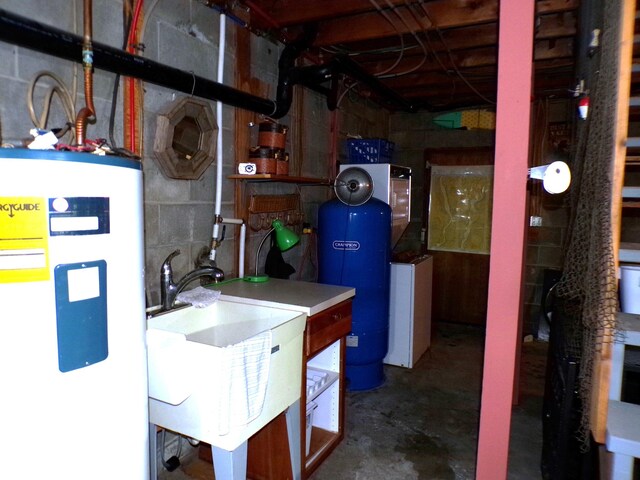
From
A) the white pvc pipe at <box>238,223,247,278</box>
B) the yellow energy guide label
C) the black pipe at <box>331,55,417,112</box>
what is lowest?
the white pvc pipe at <box>238,223,247,278</box>

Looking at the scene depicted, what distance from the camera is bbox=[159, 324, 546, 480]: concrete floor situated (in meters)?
2.21

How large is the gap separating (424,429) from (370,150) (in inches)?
86.8

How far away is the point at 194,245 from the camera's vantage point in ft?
7.56

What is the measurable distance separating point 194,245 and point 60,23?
1.12 meters

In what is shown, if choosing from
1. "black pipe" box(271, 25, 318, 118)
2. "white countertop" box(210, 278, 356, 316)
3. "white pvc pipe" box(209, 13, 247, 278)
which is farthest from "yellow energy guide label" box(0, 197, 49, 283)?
"black pipe" box(271, 25, 318, 118)

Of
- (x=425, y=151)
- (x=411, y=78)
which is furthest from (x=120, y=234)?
(x=425, y=151)

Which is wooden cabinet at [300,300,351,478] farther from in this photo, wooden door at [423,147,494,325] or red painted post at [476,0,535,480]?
wooden door at [423,147,494,325]

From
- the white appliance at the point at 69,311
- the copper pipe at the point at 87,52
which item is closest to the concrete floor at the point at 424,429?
the white appliance at the point at 69,311

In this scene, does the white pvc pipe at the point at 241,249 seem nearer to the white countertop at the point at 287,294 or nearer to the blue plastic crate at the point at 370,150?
the white countertop at the point at 287,294

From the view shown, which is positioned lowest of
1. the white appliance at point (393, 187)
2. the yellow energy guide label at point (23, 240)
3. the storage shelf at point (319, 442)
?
the storage shelf at point (319, 442)

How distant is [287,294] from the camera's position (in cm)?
216

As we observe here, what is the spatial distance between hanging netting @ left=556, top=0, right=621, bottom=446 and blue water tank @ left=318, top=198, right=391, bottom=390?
1.36 m

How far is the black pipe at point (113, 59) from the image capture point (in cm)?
137

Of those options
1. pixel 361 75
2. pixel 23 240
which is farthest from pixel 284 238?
pixel 23 240
